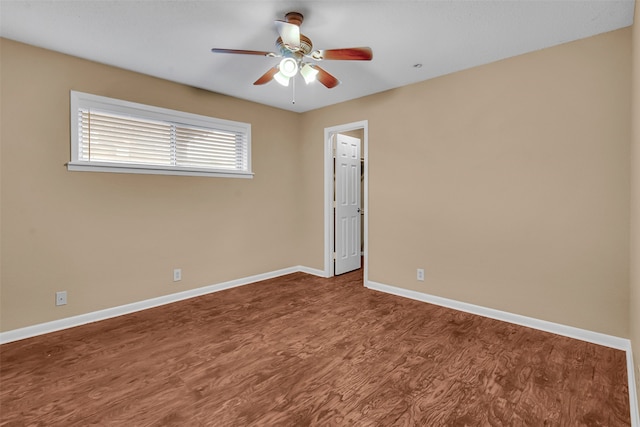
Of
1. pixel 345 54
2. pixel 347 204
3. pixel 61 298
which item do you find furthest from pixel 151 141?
pixel 347 204

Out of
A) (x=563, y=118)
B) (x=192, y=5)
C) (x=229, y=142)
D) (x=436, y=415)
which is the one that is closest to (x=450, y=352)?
(x=436, y=415)

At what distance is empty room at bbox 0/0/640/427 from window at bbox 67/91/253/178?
3 cm

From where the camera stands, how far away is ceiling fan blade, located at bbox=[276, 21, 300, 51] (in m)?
2.04

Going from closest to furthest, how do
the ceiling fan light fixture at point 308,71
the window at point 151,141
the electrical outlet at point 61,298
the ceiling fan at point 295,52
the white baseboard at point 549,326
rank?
1. the white baseboard at point 549,326
2. the ceiling fan at point 295,52
3. the ceiling fan light fixture at point 308,71
4. the electrical outlet at point 61,298
5. the window at point 151,141

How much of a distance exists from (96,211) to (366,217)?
303cm

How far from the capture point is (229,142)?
14.0 feet

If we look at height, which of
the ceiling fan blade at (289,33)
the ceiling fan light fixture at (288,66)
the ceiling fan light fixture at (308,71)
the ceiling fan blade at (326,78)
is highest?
the ceiling fan blade at (289,33)

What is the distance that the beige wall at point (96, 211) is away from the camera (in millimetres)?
2719

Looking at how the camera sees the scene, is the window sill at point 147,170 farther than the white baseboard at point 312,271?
No

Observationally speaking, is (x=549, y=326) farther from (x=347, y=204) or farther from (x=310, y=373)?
(x=347, y=204)

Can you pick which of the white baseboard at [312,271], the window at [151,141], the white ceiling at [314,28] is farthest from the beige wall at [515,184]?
the window at [151,141]

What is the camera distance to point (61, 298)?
295 centimetres

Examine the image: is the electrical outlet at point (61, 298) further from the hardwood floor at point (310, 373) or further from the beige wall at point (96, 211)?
the hardwood floor at point (310, 373)

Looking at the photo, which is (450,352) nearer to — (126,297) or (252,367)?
(252,367)
